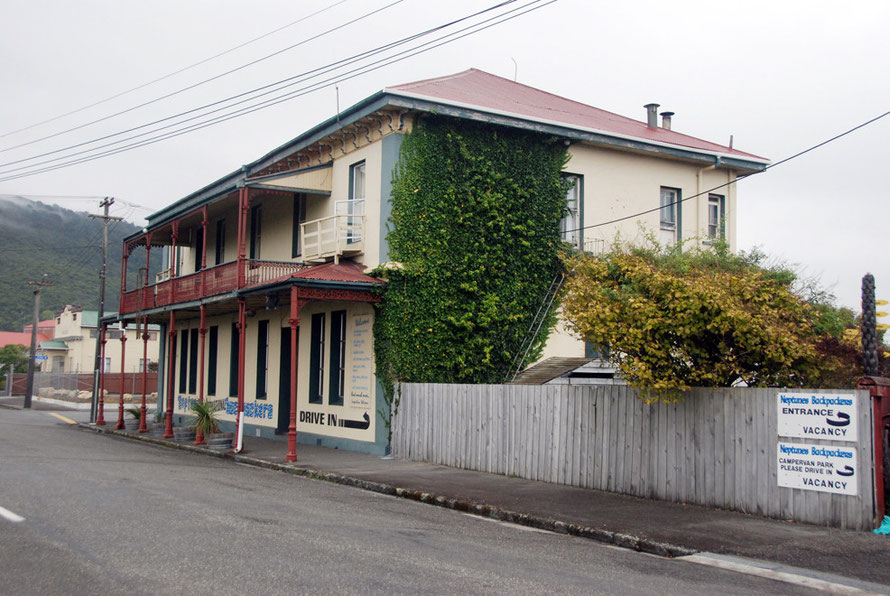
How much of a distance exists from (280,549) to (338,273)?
33.2 ft

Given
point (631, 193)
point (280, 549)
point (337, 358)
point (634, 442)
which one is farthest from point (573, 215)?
point (280, 549)

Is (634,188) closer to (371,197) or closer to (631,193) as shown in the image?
(631,193)

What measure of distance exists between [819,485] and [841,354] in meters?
2.08

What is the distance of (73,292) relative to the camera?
100m

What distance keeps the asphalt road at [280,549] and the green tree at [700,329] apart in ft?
9.14

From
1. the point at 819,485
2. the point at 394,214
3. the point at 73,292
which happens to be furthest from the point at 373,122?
the point at 73,292

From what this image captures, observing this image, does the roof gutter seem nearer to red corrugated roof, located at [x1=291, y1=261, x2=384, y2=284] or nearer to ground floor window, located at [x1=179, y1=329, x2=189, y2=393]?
red corrugated roof, located at [x1=291, y1=261, x2=384, y2=284]

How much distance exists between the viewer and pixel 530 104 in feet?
67.9

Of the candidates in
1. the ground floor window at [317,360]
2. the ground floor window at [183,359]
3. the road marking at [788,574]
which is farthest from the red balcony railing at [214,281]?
the road marking at [788,574]

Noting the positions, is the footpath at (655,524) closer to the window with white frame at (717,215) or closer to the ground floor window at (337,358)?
the ground floor window at (337,358)

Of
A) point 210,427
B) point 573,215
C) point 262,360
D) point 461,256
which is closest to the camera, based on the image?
point 461,256

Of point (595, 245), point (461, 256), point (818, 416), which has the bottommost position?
point (818, 416)

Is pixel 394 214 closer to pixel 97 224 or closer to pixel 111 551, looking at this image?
pixel 111 551

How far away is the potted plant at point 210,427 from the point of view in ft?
63.3
